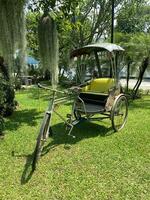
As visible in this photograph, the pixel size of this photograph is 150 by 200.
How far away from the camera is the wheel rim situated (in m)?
5.90

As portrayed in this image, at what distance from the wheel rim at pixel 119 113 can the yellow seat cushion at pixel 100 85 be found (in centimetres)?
37

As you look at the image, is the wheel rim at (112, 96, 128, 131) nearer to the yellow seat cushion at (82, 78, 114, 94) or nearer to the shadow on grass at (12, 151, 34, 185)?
the yellow seat cushion at (82, 78, 114, 94)

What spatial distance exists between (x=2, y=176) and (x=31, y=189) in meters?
0.56

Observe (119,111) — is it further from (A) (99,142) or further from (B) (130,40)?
(B) (130,40)

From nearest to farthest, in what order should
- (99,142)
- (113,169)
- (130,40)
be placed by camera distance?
(113,169) < (99,142) < (130,40)

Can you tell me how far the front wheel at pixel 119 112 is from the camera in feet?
19.1

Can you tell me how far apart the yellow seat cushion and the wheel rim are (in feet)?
1.22

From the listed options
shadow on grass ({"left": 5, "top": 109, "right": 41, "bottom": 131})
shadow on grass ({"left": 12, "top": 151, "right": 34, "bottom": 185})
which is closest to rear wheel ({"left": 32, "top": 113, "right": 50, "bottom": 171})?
shadow on grass ({"left": 12, "top": 151, "right": 34, "bottom": 185})

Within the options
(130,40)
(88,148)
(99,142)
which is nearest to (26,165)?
(88,148)

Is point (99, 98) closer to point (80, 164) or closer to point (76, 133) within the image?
point (76, 133)

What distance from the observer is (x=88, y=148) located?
16.4ft

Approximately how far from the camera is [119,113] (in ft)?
20.6

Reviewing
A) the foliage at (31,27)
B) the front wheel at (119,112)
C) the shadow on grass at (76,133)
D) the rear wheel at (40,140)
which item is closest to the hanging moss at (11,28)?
the rear wheel at (40,140)

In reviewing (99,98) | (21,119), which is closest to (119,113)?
(99,98)
